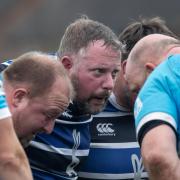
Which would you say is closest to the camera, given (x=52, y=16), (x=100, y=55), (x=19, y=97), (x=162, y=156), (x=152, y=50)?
(x=162, y=156)

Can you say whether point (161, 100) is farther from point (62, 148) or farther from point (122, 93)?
point (122, 93)

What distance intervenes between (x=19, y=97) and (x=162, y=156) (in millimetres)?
799

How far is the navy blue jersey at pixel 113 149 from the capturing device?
4840 millimetres

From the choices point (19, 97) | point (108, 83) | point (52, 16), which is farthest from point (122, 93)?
point (52, 16)

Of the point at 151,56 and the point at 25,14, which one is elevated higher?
the point at 151,56

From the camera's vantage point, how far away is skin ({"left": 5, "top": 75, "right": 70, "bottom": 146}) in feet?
13.0

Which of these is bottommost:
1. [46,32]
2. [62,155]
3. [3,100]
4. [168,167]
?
[46,32]

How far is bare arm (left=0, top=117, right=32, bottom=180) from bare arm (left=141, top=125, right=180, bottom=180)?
47cm

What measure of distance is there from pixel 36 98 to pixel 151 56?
56 cm

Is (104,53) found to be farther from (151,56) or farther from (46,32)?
(46,32)

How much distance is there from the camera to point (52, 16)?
39.8ft

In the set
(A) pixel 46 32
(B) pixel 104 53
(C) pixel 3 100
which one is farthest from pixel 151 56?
(A) pixel 46 32

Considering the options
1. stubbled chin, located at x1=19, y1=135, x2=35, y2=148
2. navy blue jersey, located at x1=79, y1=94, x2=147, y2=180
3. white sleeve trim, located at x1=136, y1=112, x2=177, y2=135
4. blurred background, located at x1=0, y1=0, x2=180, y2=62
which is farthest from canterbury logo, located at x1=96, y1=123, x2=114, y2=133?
blurred background, located at x1=0, y1=0, x2=180, y2=62

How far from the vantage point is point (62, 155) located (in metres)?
4.62
